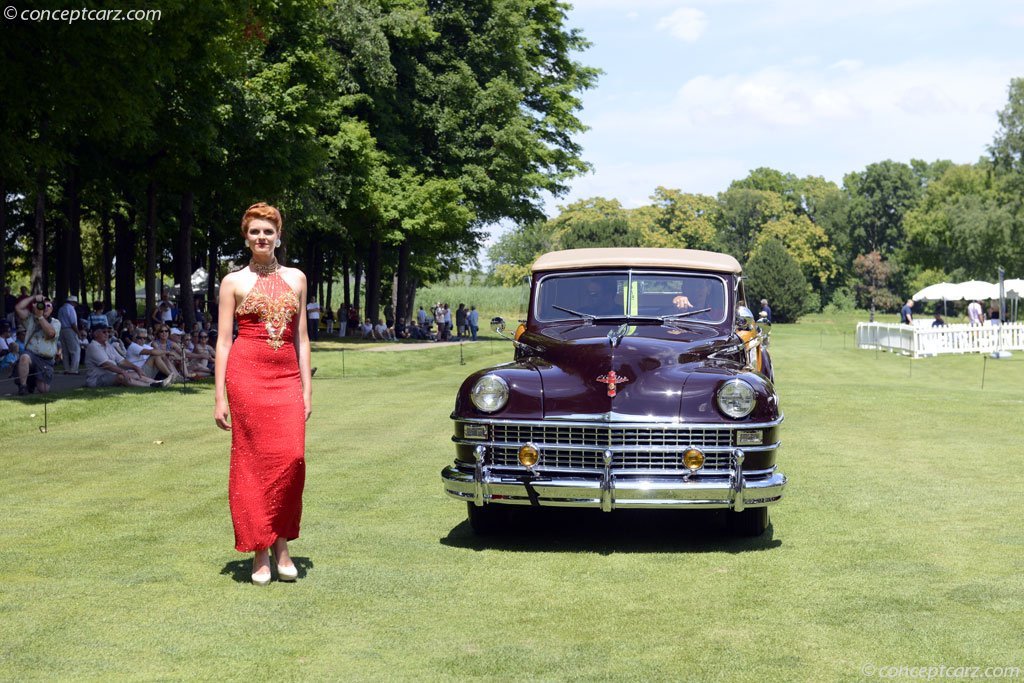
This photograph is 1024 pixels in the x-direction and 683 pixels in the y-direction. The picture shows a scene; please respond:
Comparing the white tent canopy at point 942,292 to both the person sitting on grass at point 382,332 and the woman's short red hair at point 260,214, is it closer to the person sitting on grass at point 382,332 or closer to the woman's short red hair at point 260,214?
the person sitting on grass at point 382,332

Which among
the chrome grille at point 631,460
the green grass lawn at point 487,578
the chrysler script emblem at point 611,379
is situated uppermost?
the chrysler script emblem at point 611,379

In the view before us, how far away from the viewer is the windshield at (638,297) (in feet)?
33.4

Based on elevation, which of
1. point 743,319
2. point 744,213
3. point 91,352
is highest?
point 744,213

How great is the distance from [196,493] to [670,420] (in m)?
4.74

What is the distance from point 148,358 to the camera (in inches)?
906

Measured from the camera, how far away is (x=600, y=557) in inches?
311

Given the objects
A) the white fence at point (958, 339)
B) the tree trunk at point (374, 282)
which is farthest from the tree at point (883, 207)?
the tree trunk at point (374, 282)

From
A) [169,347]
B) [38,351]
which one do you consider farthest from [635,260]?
[169,347]

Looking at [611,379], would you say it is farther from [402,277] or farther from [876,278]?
[876,278]

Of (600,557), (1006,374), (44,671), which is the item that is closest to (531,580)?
(600,557)

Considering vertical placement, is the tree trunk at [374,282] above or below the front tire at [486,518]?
above

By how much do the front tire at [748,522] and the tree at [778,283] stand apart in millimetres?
87417

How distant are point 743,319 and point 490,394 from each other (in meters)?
3.26

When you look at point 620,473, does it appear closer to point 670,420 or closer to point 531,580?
point 670,420
